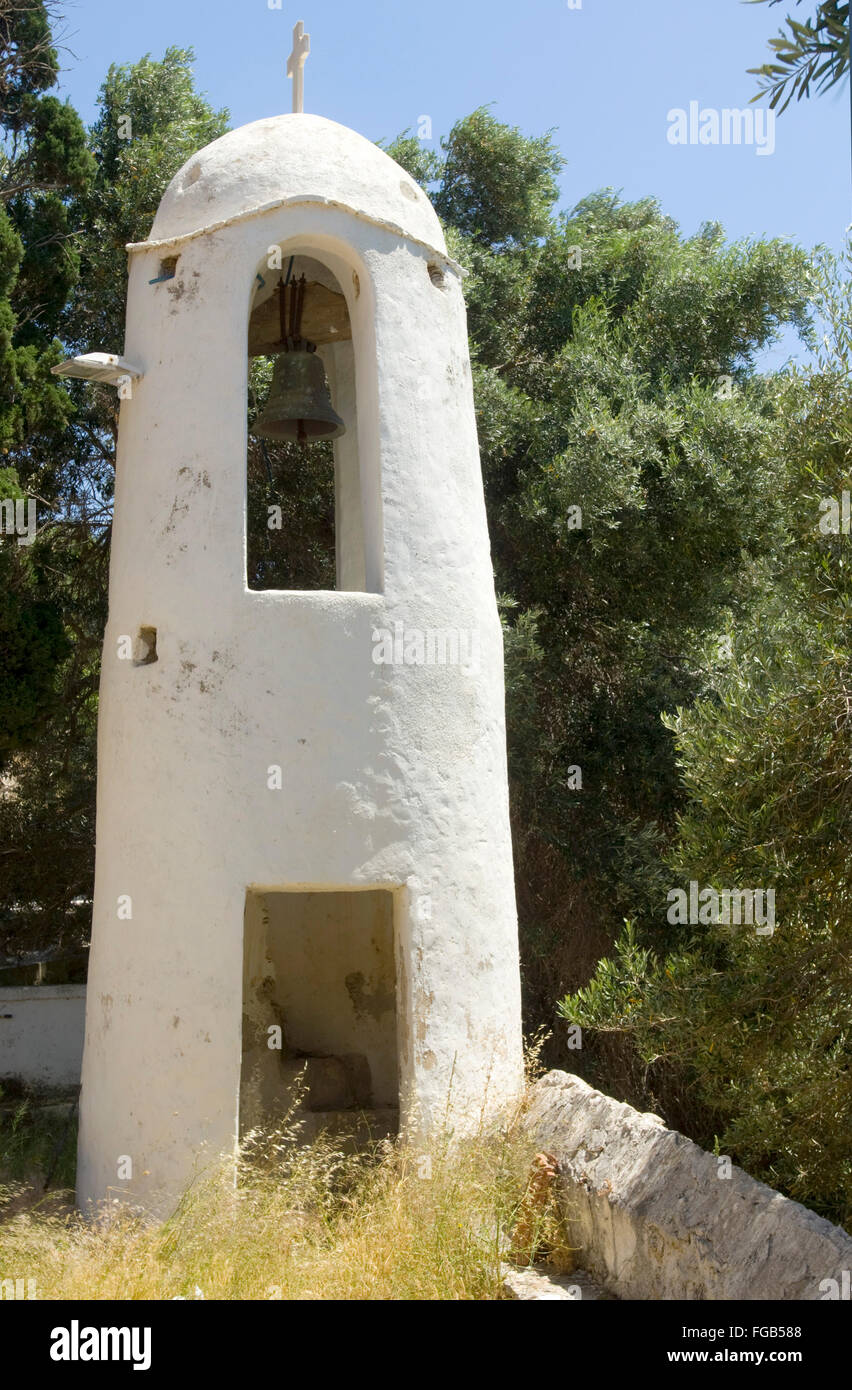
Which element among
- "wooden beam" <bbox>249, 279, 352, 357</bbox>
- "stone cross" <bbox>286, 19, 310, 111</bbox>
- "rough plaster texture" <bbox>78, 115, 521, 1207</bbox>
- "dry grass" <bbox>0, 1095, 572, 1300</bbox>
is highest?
"stone cross" <bbox>286, 19, 310, 111</bbox>

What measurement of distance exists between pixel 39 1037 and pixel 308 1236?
20.7ft

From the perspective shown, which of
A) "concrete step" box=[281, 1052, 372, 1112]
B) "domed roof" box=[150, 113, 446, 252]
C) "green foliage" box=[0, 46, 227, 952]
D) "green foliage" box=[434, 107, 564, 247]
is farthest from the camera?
"green foliage" box=[434, 107, 564, 247]

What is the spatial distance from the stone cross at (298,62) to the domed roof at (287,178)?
13.2 inches

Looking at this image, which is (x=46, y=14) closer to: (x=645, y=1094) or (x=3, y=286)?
(x=3, y=286)

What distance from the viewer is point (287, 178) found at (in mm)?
8250

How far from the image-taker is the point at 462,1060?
7602 mm

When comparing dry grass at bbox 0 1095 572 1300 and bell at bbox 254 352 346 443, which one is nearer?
dry grass at bbox 0 1095 572 1300

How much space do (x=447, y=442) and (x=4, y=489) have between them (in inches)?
135

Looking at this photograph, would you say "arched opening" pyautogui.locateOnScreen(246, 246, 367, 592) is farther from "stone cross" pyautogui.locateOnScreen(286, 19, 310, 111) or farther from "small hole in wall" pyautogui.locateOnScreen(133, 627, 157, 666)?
"small hole in wall" pyautogui.locateOnScreen(133, 627, 157, 666)

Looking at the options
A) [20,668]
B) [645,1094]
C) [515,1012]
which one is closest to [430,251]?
[20,668]

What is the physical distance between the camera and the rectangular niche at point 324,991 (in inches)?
410

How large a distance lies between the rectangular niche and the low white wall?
2.48 meters

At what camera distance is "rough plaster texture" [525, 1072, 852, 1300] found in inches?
201

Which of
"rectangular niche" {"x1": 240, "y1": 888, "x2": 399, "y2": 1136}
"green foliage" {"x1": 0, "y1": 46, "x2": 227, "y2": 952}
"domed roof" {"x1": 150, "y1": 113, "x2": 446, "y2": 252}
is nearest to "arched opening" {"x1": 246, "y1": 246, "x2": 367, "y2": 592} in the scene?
"domed roof" {"x1": 150, "y1": 113, "x2": 446, "y2": 252}
